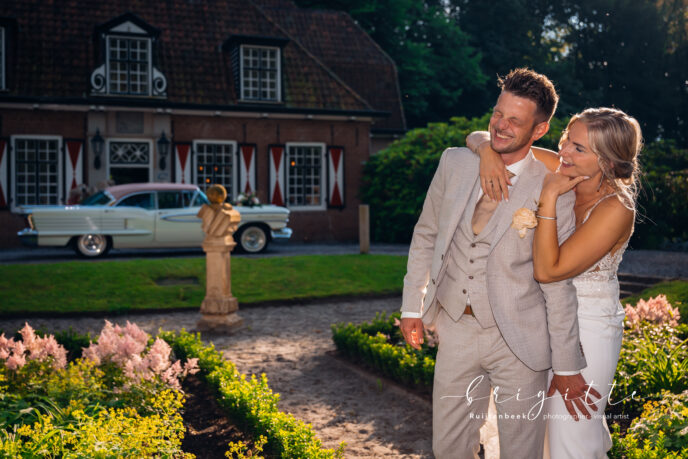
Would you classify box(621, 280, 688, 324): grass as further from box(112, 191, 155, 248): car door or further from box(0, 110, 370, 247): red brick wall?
box(0, 110, 370, 247): red brick wall

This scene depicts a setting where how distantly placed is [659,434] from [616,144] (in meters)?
1.75

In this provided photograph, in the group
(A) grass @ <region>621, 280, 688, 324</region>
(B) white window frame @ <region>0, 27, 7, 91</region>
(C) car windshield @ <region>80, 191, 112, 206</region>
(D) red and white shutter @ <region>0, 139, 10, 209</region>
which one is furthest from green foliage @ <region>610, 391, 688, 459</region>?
(B) white window frame @ <region>0, 27, 7, 91</region>

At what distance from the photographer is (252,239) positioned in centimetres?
1633

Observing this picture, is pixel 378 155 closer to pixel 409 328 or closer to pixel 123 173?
pixel 123 173

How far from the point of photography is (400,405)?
17.4ft

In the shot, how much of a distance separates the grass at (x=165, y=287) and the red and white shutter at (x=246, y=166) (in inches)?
307

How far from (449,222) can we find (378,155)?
1845cm

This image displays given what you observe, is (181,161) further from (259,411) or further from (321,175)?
(259,411)

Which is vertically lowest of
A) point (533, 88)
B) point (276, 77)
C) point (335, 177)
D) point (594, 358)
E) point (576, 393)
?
point (576, 393)

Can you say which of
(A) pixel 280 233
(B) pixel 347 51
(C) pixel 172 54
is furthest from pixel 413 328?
(B) pixel 347 51

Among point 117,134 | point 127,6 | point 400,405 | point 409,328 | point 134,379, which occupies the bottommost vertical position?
point 400,405

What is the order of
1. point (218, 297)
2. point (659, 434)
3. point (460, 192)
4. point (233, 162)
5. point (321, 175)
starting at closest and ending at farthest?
1. point (460, 192)
2. point (659, 434)
3. point (218, 297)
4. point (233, 162)
5. point (321, 175)

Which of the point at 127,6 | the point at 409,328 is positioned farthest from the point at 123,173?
the point at 409,328

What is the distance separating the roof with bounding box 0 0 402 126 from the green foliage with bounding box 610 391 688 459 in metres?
17.1
